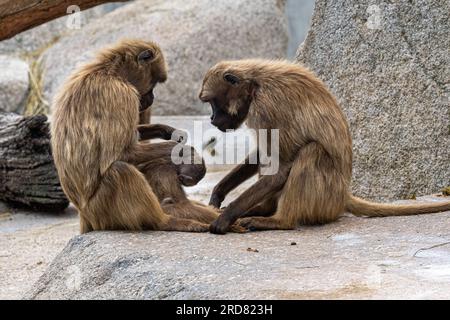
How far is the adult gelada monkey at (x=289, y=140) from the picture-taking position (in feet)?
20.6

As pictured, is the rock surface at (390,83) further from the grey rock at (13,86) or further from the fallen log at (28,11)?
the grey rock at (13,86)

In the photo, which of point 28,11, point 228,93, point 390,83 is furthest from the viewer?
point 28,11

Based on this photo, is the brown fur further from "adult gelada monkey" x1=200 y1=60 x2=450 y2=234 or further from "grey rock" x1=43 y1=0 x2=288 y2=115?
"grey rock" x1=43 y1=0 x2=288 y2=115

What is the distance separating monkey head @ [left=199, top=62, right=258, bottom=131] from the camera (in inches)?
257

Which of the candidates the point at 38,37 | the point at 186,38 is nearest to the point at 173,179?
the point at 186,38

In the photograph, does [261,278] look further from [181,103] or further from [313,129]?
[181,103]

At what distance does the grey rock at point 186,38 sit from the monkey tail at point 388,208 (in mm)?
7834

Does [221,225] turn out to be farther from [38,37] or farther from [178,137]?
[38,37]

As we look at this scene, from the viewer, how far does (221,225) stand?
20.1ft

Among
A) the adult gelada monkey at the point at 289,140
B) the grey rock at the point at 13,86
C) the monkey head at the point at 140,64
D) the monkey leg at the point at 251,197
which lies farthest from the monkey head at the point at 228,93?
the grey rock at the point at 13,86

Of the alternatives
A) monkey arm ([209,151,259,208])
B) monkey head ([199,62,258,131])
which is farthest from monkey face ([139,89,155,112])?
monkey arm ([209,151,259,208])

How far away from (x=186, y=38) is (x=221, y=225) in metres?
8.91

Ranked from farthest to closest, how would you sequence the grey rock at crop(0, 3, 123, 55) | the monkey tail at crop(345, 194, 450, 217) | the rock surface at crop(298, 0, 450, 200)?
1. the grey rock at crop(0, 3, 123, 55)
2. the rock surface at crop(298, 0, 450, 200)
3. the monkey tail at crop(345, 194, 450, 217)
